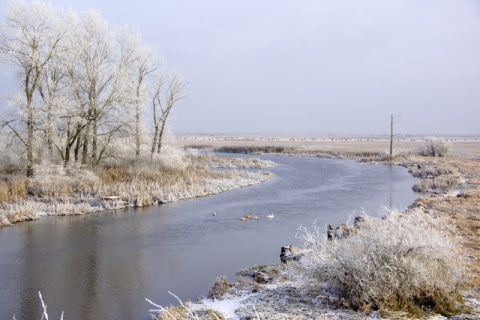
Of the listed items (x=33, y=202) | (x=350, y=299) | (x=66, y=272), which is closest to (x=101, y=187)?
(x=33, y=202)

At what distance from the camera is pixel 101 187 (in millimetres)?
21969

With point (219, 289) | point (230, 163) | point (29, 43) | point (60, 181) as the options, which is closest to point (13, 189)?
point (60, 181)

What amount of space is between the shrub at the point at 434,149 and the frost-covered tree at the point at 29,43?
147 feet

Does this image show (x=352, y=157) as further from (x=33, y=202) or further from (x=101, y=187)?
(x=33, y=202)

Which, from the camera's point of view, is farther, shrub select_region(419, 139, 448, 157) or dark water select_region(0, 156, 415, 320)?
shrub select_region(419, 139, 448, 157)

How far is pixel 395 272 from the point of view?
7664 millimetres

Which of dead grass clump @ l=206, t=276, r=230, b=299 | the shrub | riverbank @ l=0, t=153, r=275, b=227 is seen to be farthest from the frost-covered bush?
the shrub

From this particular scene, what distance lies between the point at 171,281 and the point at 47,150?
1818 cm

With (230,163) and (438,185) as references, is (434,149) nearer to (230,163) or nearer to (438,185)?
(230,163)

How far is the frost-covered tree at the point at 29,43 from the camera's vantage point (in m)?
21.6

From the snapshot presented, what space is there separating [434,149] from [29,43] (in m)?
46.6

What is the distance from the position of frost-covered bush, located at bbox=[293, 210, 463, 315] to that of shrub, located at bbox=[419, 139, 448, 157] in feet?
155

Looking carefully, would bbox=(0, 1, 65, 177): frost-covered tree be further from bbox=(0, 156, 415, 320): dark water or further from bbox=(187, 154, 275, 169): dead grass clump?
bbox=(187, 154, 275, 169): dead grass clump

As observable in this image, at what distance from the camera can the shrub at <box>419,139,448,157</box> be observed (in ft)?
167
